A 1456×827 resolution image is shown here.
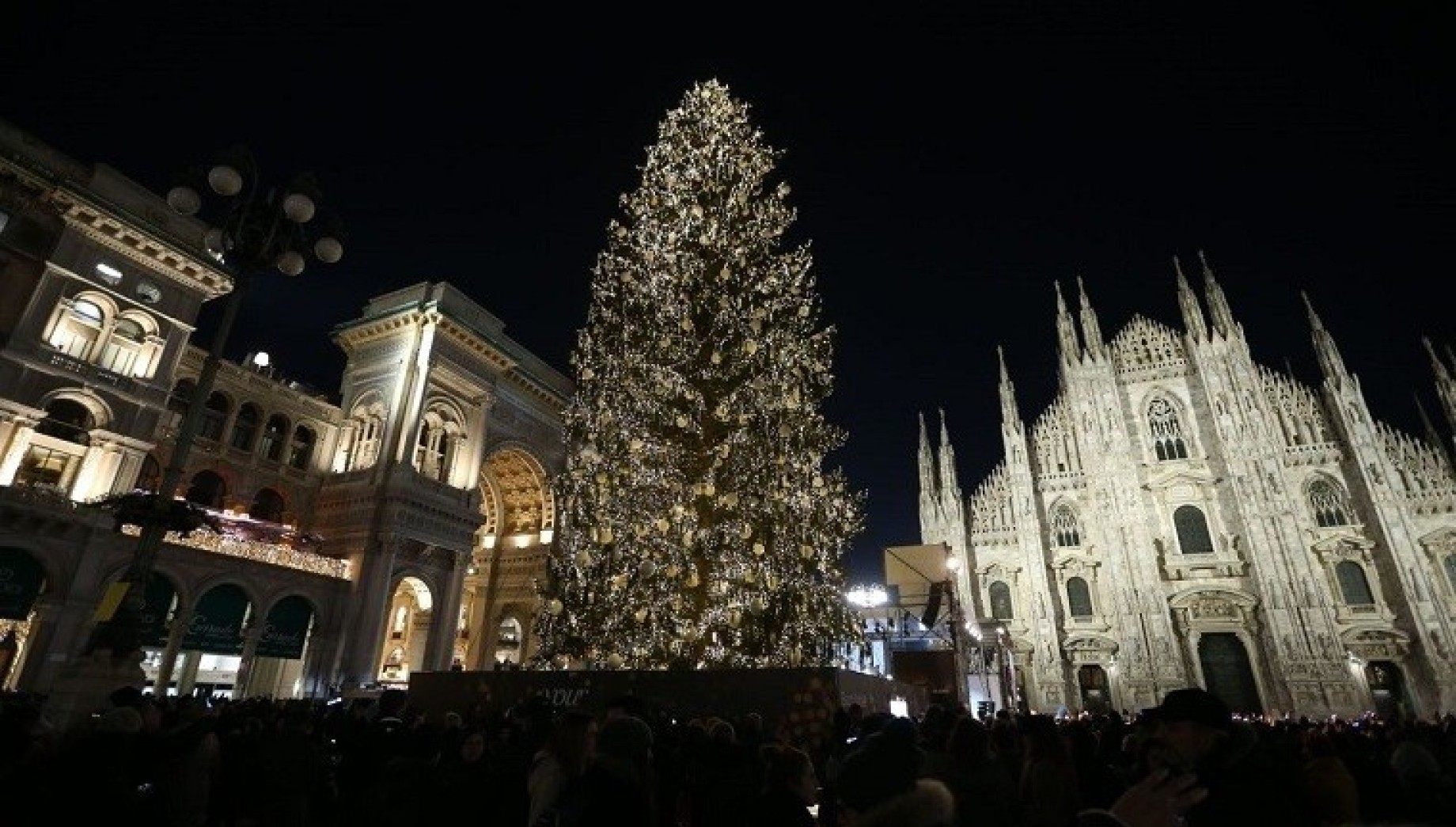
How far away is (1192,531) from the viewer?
3422 cm

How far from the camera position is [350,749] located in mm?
6188

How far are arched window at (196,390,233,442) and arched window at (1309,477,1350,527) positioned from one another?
164 ft

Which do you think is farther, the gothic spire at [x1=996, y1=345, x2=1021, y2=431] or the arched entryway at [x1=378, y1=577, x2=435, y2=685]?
the gothic spire at [x1=996, y1=345, x2=1021, y2=431]

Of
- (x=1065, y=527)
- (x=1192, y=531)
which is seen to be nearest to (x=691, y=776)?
(x=1065, y=527)

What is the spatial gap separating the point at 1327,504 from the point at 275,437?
49.8 metres

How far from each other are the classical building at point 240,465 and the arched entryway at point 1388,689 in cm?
3863

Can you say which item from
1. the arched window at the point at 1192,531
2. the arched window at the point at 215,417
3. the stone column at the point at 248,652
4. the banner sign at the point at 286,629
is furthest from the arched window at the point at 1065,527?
the arched window at the point at 215,417

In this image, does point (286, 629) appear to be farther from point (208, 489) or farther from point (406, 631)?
point (406, 631)

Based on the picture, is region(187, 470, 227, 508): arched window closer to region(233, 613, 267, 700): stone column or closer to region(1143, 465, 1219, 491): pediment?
region(233, 613, 267, 700): stone column

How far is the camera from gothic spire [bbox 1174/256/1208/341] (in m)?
37.3

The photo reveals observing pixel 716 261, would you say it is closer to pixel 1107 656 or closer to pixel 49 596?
pixel 49 596

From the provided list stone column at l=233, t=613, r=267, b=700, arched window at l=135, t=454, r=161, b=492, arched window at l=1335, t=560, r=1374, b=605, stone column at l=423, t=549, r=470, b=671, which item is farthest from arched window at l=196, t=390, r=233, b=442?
arched window at l=1335, t=560, r=1374, b=605

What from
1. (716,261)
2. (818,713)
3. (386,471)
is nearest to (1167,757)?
(818,713)

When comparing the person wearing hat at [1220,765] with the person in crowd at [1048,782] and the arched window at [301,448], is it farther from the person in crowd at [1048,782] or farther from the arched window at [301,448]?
the arched window at [301,448]
